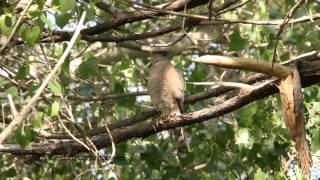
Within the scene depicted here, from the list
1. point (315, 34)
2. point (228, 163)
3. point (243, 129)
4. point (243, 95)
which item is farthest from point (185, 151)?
point (243, 95)

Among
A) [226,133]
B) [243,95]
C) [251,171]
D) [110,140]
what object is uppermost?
[243,95]

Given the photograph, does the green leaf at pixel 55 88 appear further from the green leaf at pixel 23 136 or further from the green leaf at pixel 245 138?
the green leaf at pixel 245 138

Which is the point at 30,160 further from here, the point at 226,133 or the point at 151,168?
the point at 226,133

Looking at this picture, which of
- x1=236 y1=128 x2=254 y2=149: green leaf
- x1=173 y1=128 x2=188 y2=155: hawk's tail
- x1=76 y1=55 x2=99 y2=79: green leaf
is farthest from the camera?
x1=173 y1=128 x2=188 y2=155: hawk's tail

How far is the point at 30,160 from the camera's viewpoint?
3.63 metres

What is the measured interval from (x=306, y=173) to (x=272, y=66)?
0.45 meters

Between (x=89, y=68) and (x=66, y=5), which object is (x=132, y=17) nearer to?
(x=89, y=68)

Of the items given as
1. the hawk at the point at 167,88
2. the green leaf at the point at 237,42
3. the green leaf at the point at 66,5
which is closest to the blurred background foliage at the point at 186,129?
the green leaf at the point at 237,42

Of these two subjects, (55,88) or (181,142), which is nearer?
(55,88)

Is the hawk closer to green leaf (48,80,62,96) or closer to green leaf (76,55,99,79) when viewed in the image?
green leaf (76,55,99,79)

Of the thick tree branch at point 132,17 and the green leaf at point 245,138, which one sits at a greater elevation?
the thick tree branch at point 132,17

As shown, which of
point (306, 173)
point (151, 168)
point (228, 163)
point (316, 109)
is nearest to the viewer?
point (306, 173)

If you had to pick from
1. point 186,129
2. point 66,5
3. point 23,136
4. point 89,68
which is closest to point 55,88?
point 23,136

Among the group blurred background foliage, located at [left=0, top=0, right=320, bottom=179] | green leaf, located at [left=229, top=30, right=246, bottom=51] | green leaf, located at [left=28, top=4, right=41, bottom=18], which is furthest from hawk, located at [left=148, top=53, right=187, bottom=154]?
green leaf, located at [left=28, top=4, right=41, bottom=18]
